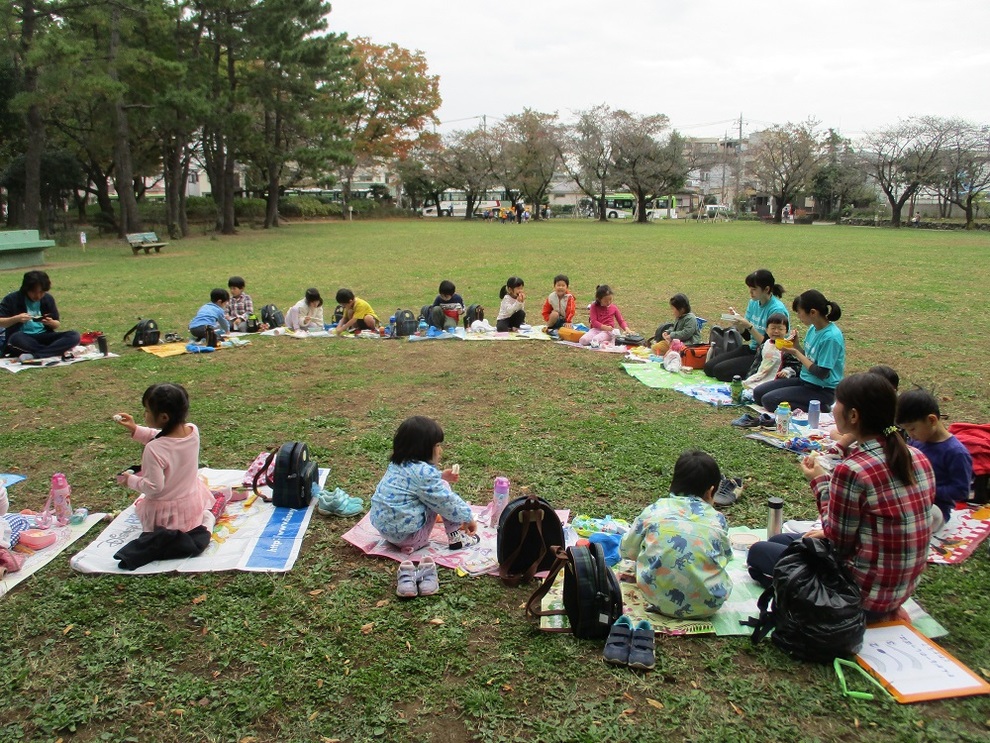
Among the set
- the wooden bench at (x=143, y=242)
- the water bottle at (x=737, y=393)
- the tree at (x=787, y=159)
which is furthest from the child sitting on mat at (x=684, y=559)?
the tree at (x=787, y=159)

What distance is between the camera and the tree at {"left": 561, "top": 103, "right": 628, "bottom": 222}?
51875mm

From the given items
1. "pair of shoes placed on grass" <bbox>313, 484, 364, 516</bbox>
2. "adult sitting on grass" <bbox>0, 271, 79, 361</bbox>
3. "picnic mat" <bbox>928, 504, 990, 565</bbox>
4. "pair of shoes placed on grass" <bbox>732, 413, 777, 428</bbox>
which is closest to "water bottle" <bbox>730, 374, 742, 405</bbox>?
"pair of shoes placed on grass" <bbox>732, 413, 777, 428</bbox>

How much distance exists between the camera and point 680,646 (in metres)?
3.25

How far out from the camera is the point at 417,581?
3.70m

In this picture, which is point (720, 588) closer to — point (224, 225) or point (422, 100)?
point (224, 225)

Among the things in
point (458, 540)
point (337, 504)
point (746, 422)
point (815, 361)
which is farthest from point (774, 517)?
point (815, 361)

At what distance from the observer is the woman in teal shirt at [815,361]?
6.28 metres

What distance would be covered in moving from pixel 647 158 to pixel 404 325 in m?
43.7

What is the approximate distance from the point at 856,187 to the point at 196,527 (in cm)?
5843

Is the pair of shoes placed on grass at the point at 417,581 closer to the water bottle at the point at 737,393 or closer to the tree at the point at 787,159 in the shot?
the water bottle at the point at 737,393

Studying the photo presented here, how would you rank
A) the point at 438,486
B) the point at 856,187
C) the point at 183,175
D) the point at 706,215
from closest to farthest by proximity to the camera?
the point at 438,486, the point at 183,175, the point at 856,187, the point at 706,215

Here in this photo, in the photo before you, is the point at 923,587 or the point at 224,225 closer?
the point at 923,587

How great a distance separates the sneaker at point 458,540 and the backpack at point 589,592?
2.84ft

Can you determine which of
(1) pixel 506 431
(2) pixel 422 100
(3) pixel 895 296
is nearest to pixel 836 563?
(1) pixel 506 431
